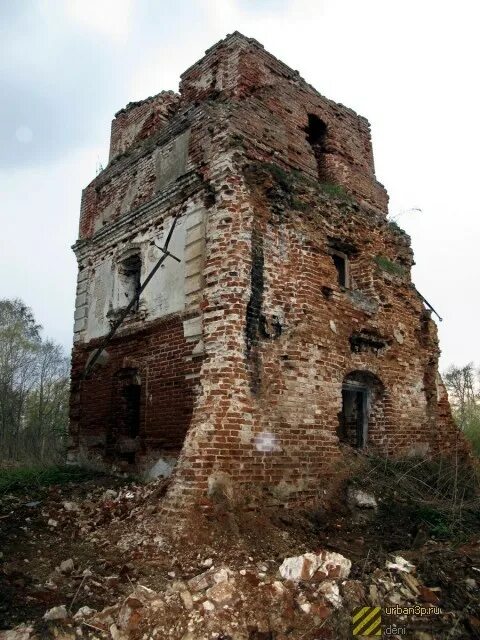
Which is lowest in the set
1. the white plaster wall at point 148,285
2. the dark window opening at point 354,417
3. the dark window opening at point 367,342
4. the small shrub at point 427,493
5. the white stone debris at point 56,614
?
the white stone debris at point 56,614

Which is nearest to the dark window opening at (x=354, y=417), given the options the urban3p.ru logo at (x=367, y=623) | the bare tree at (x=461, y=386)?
the urban3p.ru logo at (x=367, y=623)

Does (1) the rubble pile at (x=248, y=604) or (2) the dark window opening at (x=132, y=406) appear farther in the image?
(2) the dark window opening at (x=132, y=406)

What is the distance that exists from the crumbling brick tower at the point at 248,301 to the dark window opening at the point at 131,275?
0.15ft

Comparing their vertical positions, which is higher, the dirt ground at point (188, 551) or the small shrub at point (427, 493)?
the small shrub at point (427, 493)

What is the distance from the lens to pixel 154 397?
7961mm

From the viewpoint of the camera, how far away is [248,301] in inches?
274

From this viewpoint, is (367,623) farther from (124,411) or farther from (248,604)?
(124,411)

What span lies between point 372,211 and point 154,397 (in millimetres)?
5750

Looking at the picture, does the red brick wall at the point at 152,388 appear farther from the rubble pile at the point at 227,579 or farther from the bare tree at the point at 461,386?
the bare tree at the point at 461,386

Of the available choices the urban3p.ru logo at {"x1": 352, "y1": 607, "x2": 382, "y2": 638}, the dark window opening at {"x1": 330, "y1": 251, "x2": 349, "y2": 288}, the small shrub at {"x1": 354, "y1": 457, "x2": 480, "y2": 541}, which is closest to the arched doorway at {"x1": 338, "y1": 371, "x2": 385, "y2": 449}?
the small shrub at {"x1": 354, "y1": 457, "x2": 480, "y2": 541}

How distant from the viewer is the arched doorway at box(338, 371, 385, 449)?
8.69 meters

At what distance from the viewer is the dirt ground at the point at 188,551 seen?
4.20 m

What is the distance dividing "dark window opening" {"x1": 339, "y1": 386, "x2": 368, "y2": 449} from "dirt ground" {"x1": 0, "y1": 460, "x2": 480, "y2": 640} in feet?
5.63

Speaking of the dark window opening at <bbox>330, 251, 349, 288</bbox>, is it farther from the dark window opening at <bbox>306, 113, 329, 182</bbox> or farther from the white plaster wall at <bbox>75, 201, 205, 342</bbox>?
the white plaster wall at <bbox>75, 201, 205, 342</bbox>
